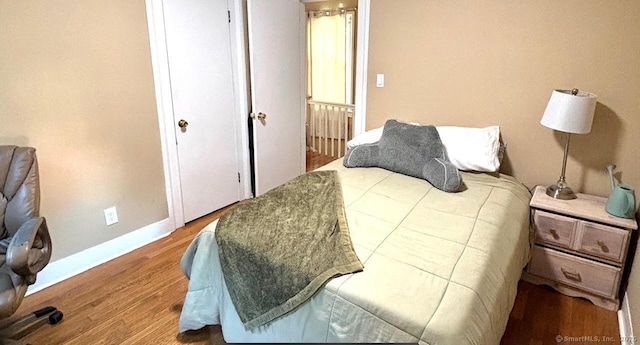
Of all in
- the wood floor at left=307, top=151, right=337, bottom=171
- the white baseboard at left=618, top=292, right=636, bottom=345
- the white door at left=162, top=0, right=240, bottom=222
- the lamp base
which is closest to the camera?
the white baseboard at left=618, top=292, right=636, bottom=345

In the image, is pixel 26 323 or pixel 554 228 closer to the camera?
pixel 26 323

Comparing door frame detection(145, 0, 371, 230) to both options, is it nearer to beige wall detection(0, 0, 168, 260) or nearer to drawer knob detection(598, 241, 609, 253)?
beige wall detection(0, 0, 168, 260)

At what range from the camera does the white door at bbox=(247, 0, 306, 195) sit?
Answer: 309 cm

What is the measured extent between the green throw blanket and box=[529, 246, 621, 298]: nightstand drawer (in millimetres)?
1306

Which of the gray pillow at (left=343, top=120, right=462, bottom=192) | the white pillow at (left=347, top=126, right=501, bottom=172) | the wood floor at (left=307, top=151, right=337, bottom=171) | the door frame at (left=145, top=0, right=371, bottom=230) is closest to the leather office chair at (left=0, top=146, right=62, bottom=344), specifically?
the door frame at (left=145, top=0, right=371, bottom=230)

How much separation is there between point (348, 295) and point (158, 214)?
205 centimetres

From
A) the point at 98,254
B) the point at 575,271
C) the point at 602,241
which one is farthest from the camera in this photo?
the point at 98,254

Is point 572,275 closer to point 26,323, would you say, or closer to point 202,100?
point 202,100

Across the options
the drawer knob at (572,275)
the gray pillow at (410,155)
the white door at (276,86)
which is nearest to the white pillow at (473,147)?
the gray pillow at (410,155)

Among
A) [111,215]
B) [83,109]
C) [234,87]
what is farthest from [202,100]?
[111,215]

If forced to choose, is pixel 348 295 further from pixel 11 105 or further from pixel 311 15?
pixel 311 15

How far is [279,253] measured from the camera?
1477 mm

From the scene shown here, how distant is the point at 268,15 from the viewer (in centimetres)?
310

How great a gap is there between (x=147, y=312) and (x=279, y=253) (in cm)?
103
